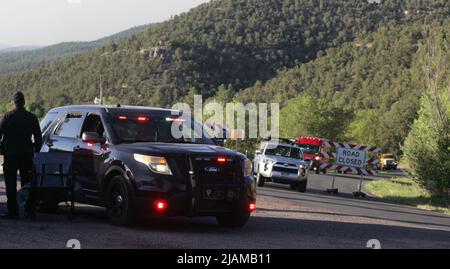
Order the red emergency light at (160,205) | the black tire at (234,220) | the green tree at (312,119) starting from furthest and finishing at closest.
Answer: the green tree at (312,119), the black tire at (234,220), the red emergency light at (160,205)

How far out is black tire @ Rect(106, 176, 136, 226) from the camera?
35.7 ft

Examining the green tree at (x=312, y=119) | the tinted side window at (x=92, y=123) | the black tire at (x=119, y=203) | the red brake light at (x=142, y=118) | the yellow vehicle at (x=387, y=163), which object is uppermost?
the red brake light at (x=142, y=118)

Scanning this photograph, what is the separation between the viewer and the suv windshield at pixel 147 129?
39.3ft

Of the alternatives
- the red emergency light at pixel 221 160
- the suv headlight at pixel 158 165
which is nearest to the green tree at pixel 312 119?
the red emergency light at pixel 221 160

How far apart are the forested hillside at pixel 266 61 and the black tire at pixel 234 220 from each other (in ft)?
286

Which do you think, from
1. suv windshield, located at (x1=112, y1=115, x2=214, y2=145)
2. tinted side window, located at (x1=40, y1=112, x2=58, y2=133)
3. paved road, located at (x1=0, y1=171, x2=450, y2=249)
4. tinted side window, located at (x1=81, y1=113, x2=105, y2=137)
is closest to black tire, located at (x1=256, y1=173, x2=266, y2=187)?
paved road, located at (x1=0, y1=171, x2=450, y2=249)

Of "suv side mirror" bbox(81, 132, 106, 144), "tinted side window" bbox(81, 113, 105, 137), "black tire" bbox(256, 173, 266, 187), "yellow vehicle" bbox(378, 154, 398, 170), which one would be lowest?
"yellow vehicle" bbox(378, 154, 398, 170)

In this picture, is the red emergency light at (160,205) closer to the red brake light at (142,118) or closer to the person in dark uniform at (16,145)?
the red brake light at (142,118)

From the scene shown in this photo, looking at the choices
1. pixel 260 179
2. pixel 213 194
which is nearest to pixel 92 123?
pixel 213 194

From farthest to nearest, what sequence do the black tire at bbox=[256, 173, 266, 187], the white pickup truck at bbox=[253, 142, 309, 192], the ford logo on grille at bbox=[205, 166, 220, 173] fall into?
1. the black tire at bbox=[256, 173, 266, 187]
2. the white pickup truck at bbox=[253, 142, 309, 192]
3. the ford logo on grille at bbox=[205, 166, 220, 173]

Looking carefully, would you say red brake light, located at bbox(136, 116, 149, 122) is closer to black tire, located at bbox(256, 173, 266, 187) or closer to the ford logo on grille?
the ford logo on grille

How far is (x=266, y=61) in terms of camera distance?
131125mm

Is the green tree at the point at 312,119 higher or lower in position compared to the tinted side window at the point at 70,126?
lower

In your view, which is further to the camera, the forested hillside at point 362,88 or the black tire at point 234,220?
the forested hillside at point 362,88
